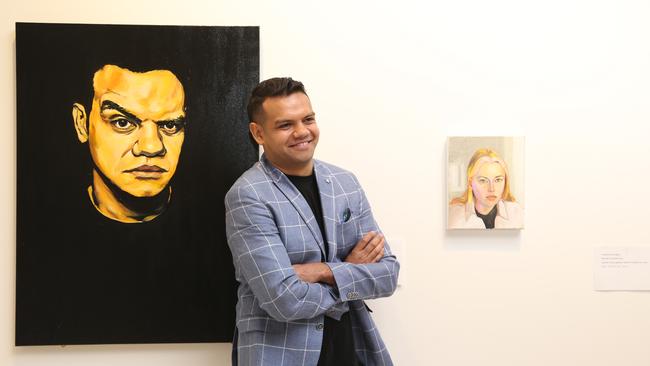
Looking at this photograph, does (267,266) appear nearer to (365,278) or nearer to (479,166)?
(365,278)

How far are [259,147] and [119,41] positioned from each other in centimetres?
64

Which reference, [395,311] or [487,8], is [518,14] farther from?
[395,311]

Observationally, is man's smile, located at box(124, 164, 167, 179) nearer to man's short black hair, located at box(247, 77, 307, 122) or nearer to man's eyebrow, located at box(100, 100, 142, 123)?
man's eyebrow, located at box(100, 100, 142, 123)

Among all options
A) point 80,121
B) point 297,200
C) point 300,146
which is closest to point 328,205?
point 297,200

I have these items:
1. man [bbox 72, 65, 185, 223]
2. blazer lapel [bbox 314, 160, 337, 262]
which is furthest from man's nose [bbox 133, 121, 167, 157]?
blazer lapel [bbox 314, 160, 337, 262]

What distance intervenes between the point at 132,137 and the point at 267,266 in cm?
82

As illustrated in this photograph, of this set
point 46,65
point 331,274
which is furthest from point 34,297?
point 331,274

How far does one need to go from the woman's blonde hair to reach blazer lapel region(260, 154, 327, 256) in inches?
25.7

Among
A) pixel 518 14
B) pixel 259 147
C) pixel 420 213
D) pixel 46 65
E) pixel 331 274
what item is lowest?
pixel 331 274

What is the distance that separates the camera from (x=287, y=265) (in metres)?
1.76

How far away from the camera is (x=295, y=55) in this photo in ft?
7.38

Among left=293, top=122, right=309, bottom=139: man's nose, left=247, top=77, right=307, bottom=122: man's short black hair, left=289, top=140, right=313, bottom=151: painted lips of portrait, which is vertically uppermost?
left=247, top=77, right=307, bottom=122: man's short black hair

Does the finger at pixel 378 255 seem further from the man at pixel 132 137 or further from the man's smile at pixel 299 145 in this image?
the man at pixel 132 137

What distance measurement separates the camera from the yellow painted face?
2.20 m
